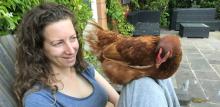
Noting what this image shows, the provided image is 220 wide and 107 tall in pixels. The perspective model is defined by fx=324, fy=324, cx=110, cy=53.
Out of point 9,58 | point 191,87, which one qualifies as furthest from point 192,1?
point 9,58

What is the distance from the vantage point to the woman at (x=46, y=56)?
1.58 meters

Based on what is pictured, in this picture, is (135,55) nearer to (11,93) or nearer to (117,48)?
(117,48)

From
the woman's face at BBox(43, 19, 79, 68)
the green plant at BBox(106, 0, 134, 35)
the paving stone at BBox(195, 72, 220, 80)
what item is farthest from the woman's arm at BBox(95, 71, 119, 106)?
the green plant at BBox(106, 0, 134, 35)

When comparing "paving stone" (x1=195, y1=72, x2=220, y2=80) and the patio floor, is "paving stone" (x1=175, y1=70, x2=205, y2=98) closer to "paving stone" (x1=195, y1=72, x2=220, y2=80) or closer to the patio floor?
the patio floor

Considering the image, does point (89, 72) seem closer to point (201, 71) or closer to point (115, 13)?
point (201, 71)

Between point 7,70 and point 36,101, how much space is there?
0.29m

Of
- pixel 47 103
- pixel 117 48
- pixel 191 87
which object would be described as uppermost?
pixel 117 48

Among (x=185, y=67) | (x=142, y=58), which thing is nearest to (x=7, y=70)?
(x=142, y=58)

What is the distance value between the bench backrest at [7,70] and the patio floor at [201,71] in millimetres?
1855

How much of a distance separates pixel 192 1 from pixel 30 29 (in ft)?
36.8

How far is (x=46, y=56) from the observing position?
5.52ft

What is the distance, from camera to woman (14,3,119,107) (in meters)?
1.58

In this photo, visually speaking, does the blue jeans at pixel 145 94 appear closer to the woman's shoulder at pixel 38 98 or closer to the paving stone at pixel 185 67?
the woman's shoulder at pixel 38 98

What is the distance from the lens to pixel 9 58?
1766mm
